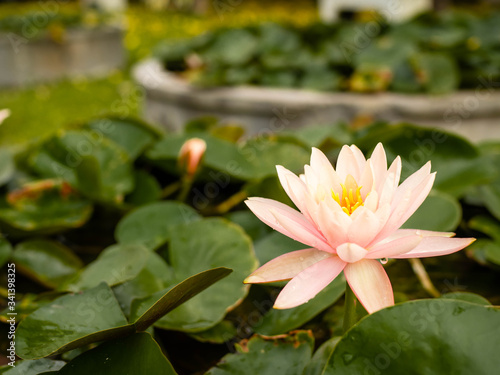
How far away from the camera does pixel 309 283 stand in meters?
0.41

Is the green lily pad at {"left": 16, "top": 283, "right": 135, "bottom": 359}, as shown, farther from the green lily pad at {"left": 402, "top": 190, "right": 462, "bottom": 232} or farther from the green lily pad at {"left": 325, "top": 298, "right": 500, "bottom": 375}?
the green lily pad at {"left": 402, "top": 190, "right": 462, "bottom": 232}

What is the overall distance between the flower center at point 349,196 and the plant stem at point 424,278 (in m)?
0.30

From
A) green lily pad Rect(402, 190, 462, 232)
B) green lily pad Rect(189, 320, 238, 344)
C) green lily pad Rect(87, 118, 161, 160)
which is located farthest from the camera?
green lily pad Rect(87, 118, 161, 160)

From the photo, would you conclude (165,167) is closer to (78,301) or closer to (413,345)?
(78,301)

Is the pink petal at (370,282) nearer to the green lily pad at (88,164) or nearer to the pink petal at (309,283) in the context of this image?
the pink petal at (309,283)

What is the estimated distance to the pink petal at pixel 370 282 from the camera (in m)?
0.41

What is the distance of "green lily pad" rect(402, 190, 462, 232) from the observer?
0.72 metres

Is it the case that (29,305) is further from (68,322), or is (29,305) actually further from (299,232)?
(299,232)

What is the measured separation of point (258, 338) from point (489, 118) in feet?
5.55

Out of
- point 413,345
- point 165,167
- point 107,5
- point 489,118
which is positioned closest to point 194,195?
point 165,167

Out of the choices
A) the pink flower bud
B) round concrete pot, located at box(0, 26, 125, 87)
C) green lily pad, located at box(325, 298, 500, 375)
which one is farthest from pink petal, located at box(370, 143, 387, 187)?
round concrete pot, located at box(0, 26, 125, 87)

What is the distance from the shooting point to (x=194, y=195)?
100 cm

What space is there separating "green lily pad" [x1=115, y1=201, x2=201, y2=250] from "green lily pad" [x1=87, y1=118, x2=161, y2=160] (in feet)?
0.77

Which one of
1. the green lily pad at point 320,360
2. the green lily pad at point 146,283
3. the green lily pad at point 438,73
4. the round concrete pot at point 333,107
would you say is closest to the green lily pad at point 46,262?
the green lily pad at point 146,283
